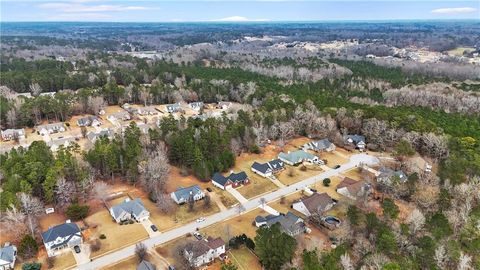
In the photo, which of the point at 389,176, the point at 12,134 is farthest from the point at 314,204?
the point at 12,134

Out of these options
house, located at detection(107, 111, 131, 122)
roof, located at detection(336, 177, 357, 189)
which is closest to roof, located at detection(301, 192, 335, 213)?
→ roof, located at detection(336, 177, 357, 189)

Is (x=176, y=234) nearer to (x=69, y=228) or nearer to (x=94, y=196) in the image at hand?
(x=69, y=228)

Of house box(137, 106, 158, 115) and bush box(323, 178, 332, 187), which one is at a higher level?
house box(137, 106, 158, 115)

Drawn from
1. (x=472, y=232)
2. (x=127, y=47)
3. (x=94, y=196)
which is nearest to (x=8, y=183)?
(x=94, y=196)

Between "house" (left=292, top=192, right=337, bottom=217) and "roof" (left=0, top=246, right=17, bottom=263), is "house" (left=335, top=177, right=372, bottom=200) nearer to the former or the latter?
"house" (left=292, top=192, right=337, bottom=217)

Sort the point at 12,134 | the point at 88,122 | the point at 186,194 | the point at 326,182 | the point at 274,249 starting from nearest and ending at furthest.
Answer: the point at 274,249 → the point at 186,194 → the point at 326,182 → the point at 12,134 → the point at 88,122

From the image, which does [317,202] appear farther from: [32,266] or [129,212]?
[32,266]

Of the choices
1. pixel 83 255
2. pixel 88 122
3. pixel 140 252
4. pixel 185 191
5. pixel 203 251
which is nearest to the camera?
pixel 203 251
